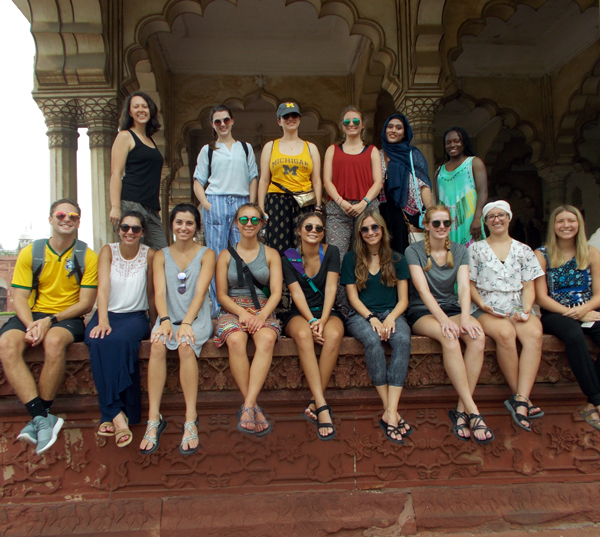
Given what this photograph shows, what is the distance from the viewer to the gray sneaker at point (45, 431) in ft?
9.99

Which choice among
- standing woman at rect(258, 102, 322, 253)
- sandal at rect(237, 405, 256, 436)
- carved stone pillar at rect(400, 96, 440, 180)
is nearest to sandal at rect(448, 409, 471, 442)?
sandal at rect(237, 405, 256, 436)

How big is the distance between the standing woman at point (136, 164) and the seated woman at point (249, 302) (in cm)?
90

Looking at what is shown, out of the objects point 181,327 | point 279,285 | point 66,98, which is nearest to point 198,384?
point 181,327

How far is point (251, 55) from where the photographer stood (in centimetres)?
888

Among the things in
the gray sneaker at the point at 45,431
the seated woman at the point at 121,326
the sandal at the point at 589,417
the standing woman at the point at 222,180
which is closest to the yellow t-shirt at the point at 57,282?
the seated woman at the point at 121,326

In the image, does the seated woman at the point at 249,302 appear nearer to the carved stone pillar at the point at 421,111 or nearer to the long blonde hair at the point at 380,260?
the long blonde hair at the point at 380,260

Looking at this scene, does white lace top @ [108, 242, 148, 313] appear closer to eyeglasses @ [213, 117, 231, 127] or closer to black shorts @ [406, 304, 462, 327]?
eyeglasses @ [213, 117, 231, 127]

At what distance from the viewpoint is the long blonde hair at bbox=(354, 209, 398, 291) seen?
361cm

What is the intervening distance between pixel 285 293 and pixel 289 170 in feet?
3.56

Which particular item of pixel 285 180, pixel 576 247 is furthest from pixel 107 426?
pixel 576 247

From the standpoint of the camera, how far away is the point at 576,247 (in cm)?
377

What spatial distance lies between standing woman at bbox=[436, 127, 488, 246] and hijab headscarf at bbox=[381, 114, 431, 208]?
0.39 meters

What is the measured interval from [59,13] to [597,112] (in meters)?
9.19

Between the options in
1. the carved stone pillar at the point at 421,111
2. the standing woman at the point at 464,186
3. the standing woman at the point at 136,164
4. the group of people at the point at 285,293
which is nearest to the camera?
the group of people at the point at 285,293
